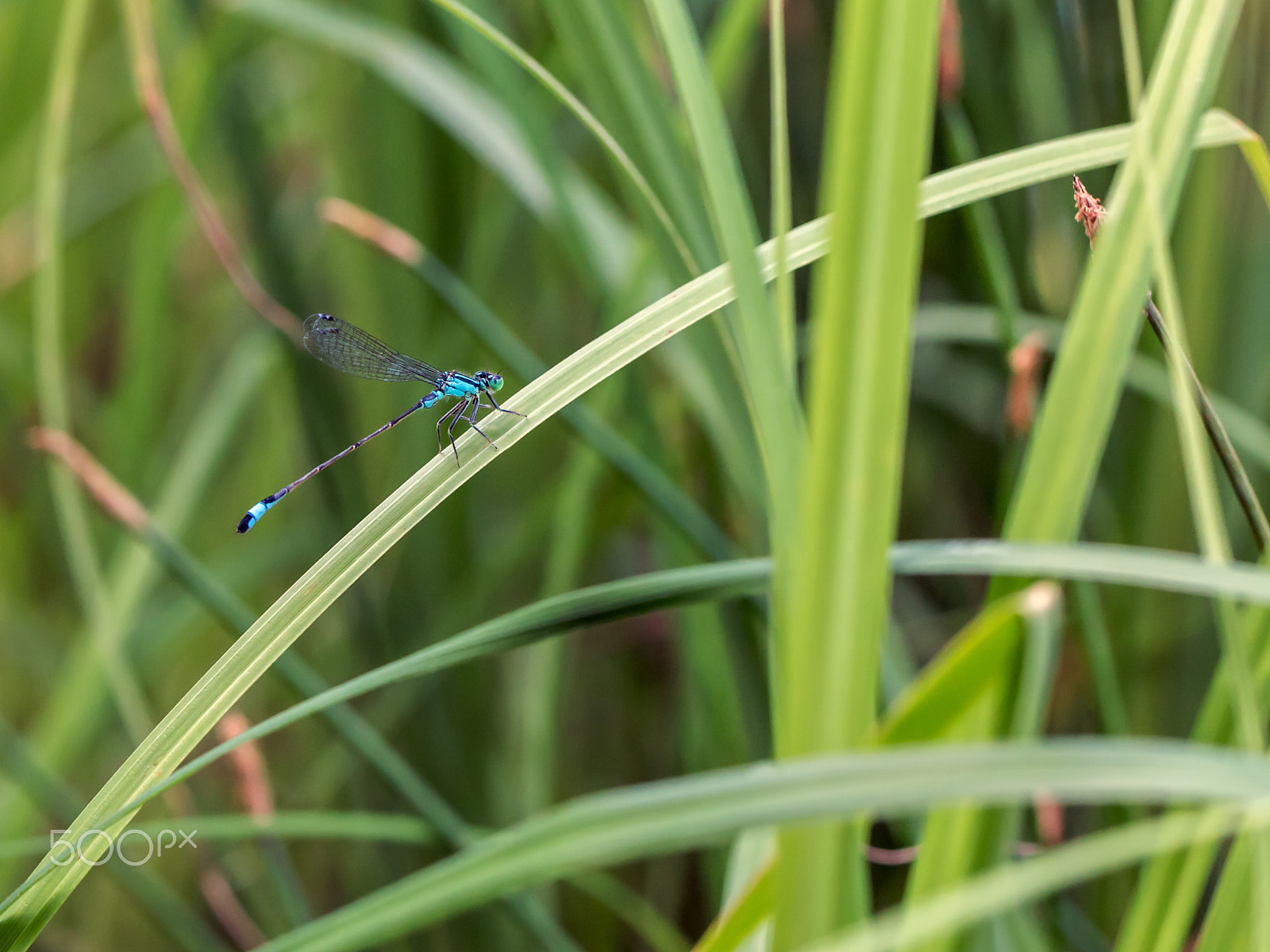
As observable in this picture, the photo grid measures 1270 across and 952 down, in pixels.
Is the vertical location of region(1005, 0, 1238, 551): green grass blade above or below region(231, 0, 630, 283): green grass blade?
below

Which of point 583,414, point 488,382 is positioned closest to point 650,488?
point 583,414

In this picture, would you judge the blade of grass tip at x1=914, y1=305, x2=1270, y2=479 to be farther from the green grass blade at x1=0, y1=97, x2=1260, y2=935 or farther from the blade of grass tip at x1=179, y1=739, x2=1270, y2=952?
the blade of grass tip at x1=179, y1=739, x2=1270, y2=952

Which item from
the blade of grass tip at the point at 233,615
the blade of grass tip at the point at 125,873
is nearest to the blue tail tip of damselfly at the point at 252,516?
the blade of grass tip at the point at 233,615

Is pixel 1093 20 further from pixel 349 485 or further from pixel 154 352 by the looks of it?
pixel 154 352

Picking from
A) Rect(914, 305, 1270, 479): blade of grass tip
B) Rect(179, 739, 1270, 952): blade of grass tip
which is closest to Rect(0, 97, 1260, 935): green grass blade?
Rect(179, 739, 1270, 952): blade of grass tip

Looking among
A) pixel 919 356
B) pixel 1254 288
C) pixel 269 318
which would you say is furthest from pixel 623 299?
pixel 1254 288

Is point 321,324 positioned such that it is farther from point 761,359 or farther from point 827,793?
point 827,793
